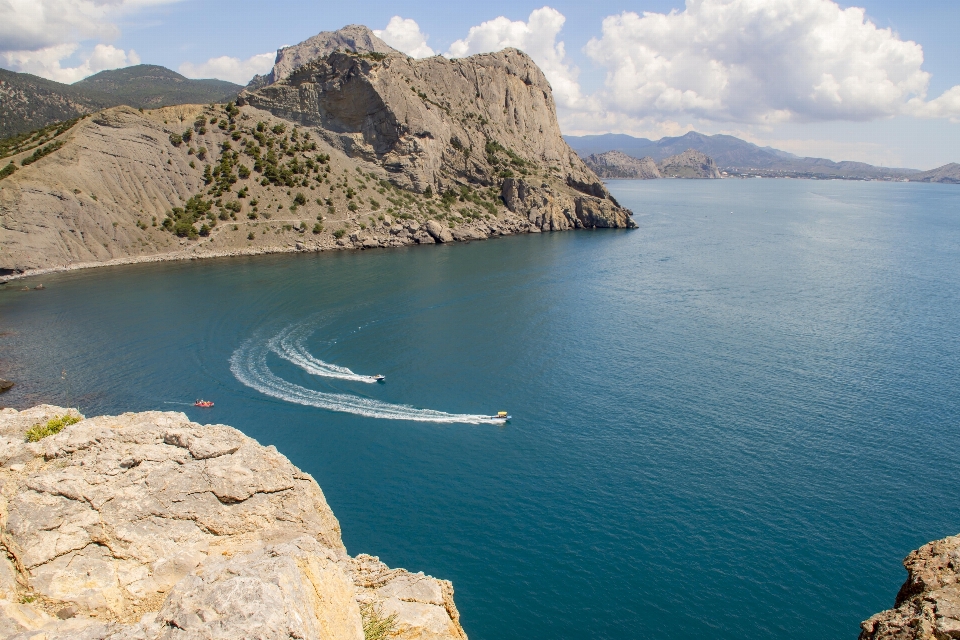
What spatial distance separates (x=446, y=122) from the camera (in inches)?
5069

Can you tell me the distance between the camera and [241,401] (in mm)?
41969

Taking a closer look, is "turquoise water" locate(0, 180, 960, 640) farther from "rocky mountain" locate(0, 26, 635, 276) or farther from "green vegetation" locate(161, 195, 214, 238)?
"green vegetation" locate(161, 195, 214, 238)

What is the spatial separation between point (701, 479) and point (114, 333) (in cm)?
5047

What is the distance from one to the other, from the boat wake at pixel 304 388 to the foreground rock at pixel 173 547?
22.7 metres

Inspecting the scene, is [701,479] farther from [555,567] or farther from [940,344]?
[940,344]

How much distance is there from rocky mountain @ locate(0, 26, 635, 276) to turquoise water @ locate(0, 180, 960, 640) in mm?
12180

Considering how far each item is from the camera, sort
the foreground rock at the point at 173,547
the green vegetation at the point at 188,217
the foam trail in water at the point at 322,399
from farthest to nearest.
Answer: the green vegetation at the point at 188,217 → the foam trail in water at the point at 322,399 → the foreground rock at the point at 173,547

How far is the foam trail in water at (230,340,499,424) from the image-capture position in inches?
1542

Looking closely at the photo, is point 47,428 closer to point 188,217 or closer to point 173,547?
point 173,547

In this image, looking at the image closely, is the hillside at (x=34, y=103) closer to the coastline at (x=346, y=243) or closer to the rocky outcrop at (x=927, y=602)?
the coastline at (x=346, y=243)

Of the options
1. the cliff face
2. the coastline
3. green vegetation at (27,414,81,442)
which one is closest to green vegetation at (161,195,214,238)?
the coastline

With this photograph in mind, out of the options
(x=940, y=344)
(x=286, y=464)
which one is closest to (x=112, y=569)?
(x=286, y=464)

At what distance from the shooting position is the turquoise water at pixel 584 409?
995 inches

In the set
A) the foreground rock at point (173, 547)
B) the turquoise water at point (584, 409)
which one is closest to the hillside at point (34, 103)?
the turquoise water at point (584, 409)
